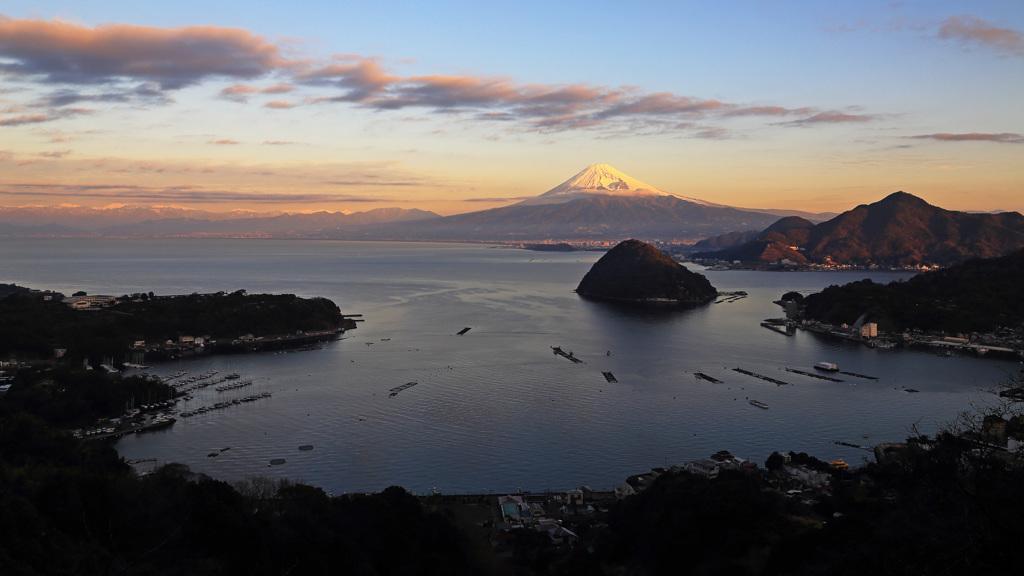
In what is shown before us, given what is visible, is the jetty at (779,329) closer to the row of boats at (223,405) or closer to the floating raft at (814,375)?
the floating raft at (814,375)

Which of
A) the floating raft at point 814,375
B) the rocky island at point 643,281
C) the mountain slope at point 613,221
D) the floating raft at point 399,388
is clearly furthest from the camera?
the mountain slope at point 613,221

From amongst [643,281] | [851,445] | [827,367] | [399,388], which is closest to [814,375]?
[827,367]

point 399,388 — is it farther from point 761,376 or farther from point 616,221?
point 616,221

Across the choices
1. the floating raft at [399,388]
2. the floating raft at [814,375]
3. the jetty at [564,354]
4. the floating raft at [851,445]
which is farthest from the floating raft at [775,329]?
the floating raft at [399,388]

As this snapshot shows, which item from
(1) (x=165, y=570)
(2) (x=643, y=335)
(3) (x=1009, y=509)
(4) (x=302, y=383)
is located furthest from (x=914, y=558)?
(2) (x=643, y=335)

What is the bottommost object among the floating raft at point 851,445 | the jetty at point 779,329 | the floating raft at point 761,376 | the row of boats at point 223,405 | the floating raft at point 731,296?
the floating raft at point 851,445

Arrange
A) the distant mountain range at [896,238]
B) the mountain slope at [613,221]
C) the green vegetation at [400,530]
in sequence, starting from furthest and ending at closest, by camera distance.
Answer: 1. the mountain slope at [613,221]
2. the distant mountain range at [896,238]
3. the green vegetation at [400,530]
